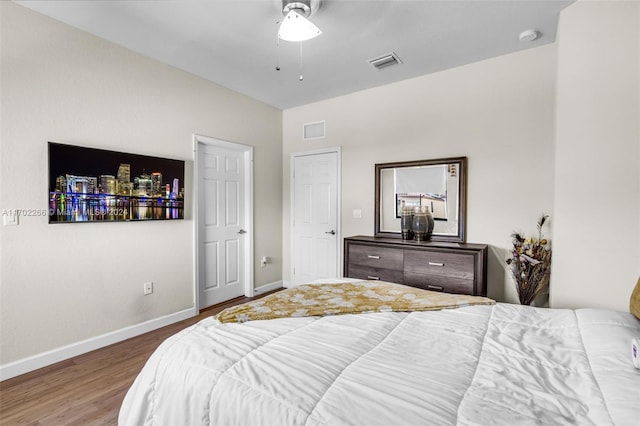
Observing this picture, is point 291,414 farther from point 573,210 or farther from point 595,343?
point 573,210

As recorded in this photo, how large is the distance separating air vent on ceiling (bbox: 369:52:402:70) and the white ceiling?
0.07m

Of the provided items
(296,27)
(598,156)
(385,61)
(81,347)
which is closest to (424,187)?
(385,61)

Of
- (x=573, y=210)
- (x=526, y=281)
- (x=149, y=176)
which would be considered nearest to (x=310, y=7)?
(x=149, y=176)

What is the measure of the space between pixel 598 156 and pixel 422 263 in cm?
155

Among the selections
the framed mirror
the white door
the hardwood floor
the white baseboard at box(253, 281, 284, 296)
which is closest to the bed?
the hardwood floor

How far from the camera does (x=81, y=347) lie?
2.58 metres

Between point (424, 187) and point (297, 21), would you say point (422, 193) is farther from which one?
point (297, 21)

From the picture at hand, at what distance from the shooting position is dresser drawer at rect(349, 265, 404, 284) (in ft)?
10.2

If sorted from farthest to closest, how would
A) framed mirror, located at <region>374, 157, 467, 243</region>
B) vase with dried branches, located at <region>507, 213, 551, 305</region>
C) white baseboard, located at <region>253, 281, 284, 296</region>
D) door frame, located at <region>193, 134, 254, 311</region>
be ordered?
white baseboard, located at <region>253, 281, 284, 296</region>
door frame, located at <region>193, 134, 254, 311</region>
framed mirror, located at <region>374, 157, 467, 243</region>
vase with dried branches, located at <region>507, 213, 551, 305</region>

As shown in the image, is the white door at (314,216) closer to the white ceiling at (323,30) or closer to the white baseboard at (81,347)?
the white ceiling at (323,30)

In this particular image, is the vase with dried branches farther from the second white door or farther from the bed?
the second white door

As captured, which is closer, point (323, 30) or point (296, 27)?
point (296, 27)

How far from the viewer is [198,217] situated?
3.56 metres

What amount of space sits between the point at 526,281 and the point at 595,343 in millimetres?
1686
